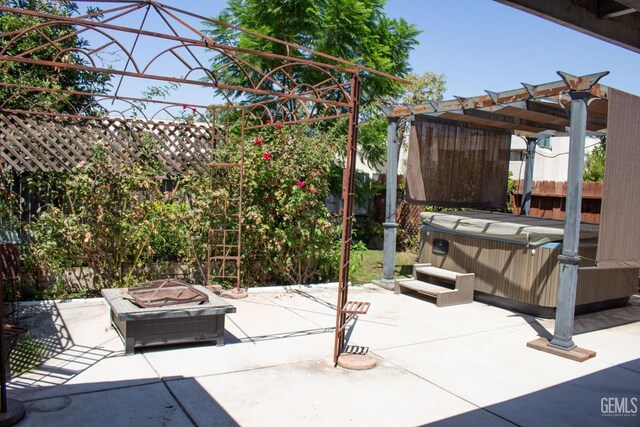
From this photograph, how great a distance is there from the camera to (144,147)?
7.35 m

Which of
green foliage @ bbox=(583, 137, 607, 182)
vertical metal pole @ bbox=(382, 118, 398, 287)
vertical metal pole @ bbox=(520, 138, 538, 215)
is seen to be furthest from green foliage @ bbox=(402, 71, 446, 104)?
vertical metal pole @ bbox=(382, 118, 398, 287)

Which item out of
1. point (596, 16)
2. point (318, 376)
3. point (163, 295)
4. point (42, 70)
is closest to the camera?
point (596, 16)

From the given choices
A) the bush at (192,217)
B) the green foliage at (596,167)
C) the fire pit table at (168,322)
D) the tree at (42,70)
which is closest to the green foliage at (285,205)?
the bush at (192,217)

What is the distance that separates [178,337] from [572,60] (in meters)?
6.79

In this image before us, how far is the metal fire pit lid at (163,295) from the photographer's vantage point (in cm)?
473

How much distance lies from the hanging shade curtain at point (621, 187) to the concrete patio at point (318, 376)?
1057 mm

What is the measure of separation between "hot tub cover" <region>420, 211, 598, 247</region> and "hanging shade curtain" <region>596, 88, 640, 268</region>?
84 centimetres

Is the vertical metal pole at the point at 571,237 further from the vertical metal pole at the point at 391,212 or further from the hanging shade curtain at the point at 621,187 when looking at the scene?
the vertical metal pole at the point at 391,212

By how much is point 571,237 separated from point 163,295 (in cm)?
416

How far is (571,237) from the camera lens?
17.2 feet

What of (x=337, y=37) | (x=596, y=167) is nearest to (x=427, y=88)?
(x=596, y=167)

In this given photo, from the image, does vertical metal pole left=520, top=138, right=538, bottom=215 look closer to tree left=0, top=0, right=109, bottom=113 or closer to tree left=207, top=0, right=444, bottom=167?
tree left=207, top=0, right=444, bottom=167

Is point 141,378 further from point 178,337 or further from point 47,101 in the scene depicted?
point 47,101

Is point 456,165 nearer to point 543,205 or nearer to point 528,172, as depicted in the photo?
point 528,172
